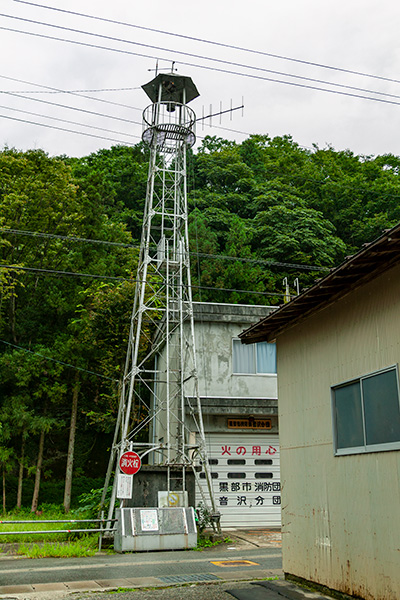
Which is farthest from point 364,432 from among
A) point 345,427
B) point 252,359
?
point 252,359

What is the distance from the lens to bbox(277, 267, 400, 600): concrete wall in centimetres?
614

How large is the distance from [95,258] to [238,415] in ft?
35.4

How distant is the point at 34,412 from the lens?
2294cm

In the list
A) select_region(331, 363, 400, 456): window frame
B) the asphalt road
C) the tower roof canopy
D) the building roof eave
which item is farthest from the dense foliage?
select_region(331, 363, 400, 456): window frame

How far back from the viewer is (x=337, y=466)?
7086 mm

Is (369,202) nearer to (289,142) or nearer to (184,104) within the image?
(289,142)

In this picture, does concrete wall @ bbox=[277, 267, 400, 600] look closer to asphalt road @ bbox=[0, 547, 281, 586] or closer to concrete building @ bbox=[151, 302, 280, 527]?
asphalt road @ bbox=[0, 547, 281, 586]

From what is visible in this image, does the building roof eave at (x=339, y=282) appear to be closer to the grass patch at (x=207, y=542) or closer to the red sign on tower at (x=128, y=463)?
the red sign on tower at (x=128, y=463)

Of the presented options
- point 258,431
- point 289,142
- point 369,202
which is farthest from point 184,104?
point 289,142

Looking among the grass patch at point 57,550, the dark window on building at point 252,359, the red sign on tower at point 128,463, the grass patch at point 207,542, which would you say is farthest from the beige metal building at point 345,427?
the dark window on building at point 252,359

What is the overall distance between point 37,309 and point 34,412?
14.9ft

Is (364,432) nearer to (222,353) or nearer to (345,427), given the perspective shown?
(345,427)

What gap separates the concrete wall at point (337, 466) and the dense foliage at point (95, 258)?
307 inches

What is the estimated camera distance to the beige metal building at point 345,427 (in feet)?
20.1
